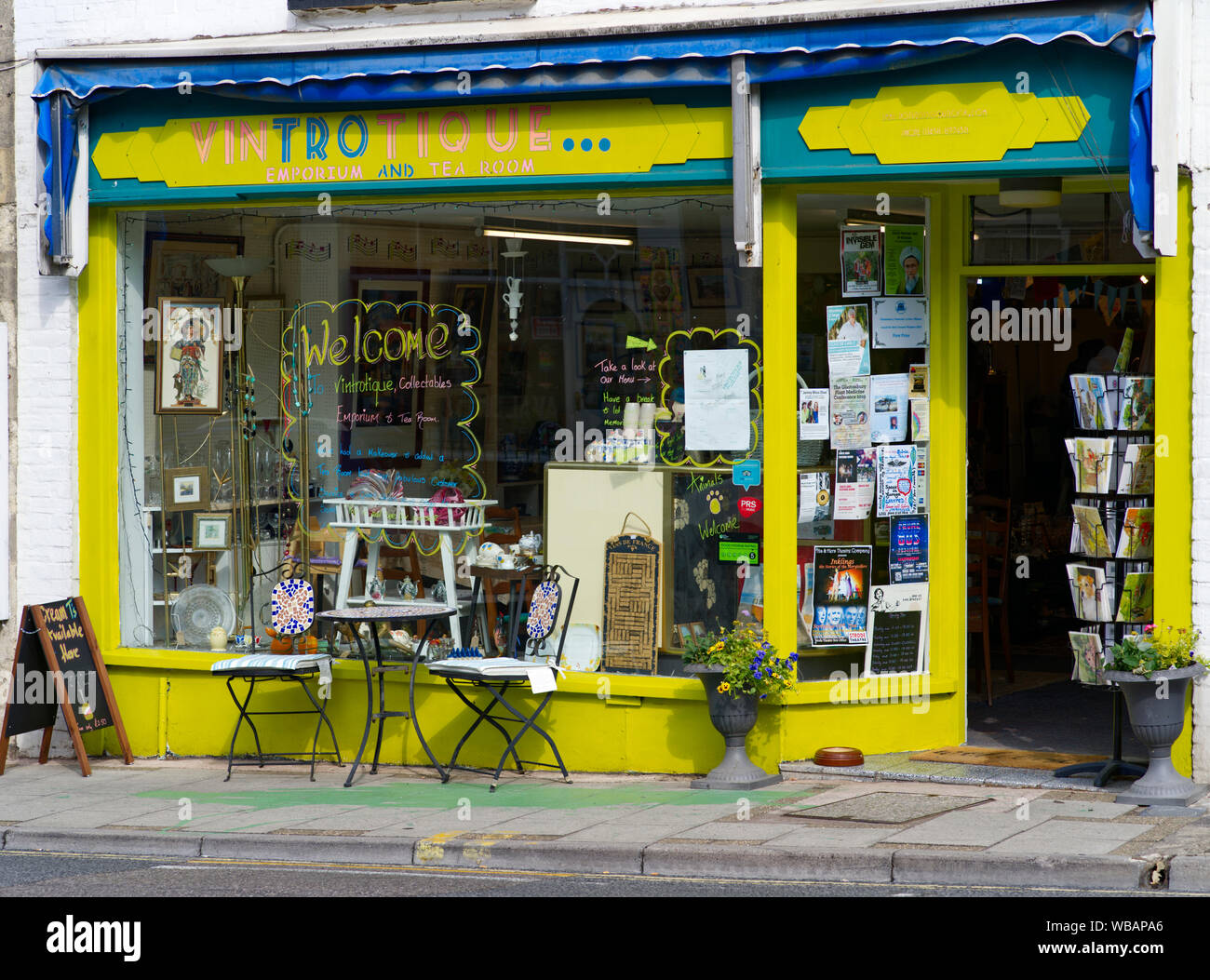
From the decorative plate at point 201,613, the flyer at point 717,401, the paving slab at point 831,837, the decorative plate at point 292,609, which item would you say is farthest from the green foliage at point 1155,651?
the decorative plate at point 201,613

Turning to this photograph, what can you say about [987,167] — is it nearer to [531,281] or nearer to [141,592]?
[531,281]

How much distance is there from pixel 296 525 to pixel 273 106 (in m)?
2.74

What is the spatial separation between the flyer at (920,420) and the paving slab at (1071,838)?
8.73 feet

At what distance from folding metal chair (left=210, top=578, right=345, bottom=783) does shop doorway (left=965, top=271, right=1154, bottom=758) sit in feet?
13.4

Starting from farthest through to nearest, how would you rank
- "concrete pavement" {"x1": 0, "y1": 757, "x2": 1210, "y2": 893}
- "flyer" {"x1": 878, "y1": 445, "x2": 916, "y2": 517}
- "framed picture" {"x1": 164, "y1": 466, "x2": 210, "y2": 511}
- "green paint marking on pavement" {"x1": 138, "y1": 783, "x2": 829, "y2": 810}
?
"framed picture" {"x1": 164, "y1": 466, "x2": 210, "y2": 511} < "flyer" {"x1": 878, "y1": 445, "x2": 916, "y2": 517} < "green paint marking on pavement" {"x1": 138, "y1": 783, "x2": 829, "y2": 810} < "concrete pavement" {"x1": 0, "y1": 757, "x2": 1210, "y2": 893}

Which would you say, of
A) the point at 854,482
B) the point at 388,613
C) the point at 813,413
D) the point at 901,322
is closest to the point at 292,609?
the point at 388,613

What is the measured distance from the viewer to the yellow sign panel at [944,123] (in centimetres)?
838

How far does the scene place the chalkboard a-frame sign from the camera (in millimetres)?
10016

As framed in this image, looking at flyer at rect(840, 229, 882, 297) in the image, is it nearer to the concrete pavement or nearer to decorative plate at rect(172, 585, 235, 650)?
the concrete pavement

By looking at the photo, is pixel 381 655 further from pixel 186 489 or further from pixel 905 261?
pixel 905 261

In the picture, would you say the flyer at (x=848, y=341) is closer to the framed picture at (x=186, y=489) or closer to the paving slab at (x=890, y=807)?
the paving slab at (x=890, y=807)

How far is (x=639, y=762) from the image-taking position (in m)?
9.38

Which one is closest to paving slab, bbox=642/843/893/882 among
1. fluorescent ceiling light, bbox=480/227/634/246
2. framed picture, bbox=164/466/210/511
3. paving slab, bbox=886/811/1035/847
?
paving slab, bbox=886/811/1035/847

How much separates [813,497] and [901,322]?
1.19 m
